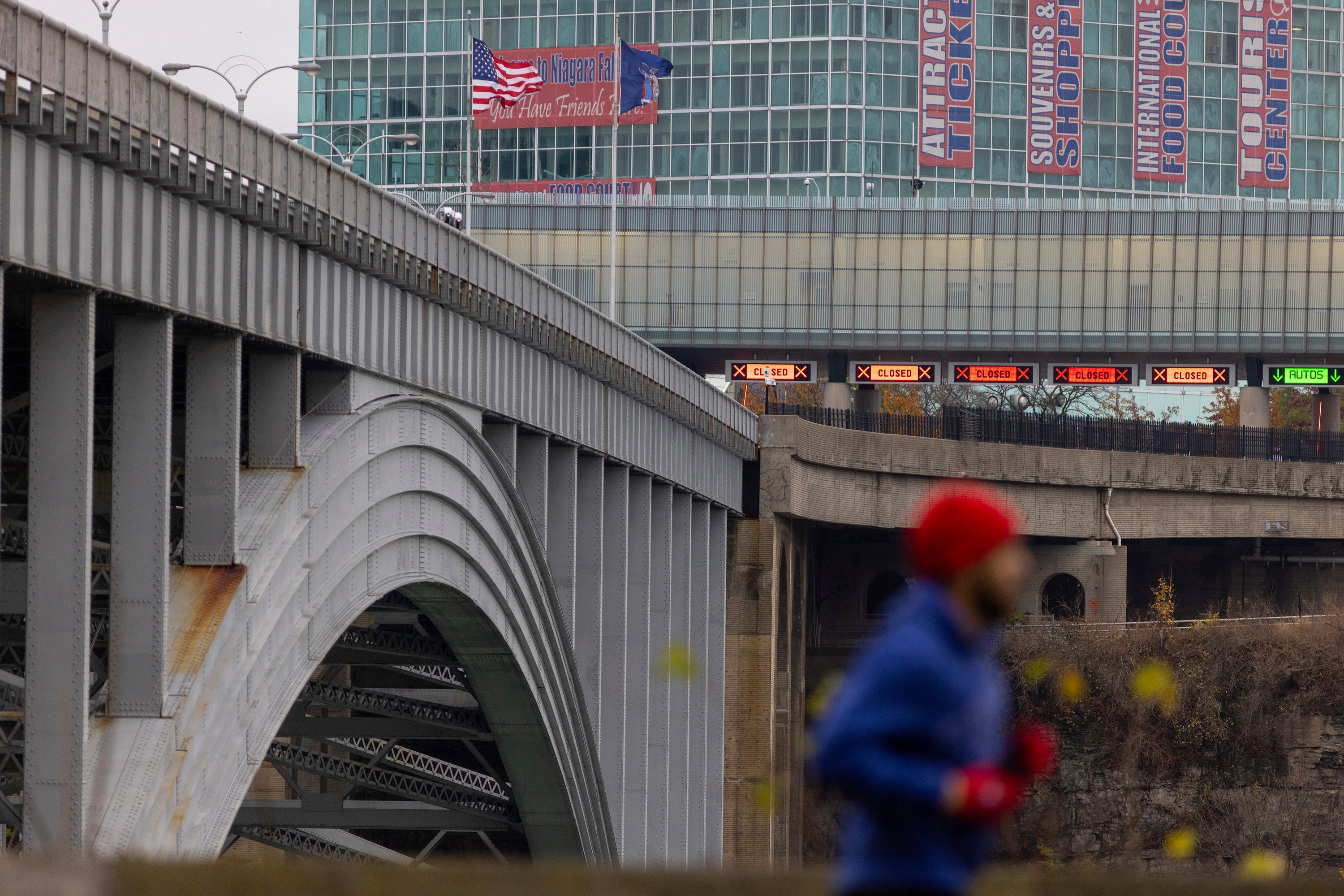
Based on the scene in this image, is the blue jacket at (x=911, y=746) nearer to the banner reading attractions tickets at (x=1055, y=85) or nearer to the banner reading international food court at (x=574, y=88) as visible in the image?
the banner reading international food court at (x=574, y=88)

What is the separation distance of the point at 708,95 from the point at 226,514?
10316 cm

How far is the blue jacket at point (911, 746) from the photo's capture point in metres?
4.14

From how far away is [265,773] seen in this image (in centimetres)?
5006

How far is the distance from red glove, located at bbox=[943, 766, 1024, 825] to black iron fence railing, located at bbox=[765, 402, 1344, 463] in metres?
54.0

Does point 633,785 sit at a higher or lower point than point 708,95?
lower

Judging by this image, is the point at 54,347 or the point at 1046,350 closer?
the point at 54,347

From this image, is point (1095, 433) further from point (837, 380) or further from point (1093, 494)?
point (837, 380)

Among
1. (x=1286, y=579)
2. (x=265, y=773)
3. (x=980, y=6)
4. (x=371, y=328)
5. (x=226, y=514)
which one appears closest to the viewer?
(x=226, y=514)

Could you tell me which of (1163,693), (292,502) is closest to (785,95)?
(1163,693)

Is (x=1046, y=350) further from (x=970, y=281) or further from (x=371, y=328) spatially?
(x=371, y=328)

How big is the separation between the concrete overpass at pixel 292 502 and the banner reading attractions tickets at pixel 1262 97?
89868 millimetres

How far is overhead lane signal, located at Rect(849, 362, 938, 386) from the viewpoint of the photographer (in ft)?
267

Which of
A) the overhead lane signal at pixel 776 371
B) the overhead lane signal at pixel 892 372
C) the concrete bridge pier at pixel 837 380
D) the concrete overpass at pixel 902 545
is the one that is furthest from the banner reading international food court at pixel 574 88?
the concrete overpass at pixel 902 545

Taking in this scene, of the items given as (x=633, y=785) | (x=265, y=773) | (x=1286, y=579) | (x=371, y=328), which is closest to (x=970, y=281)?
(x=1286, y=579)
